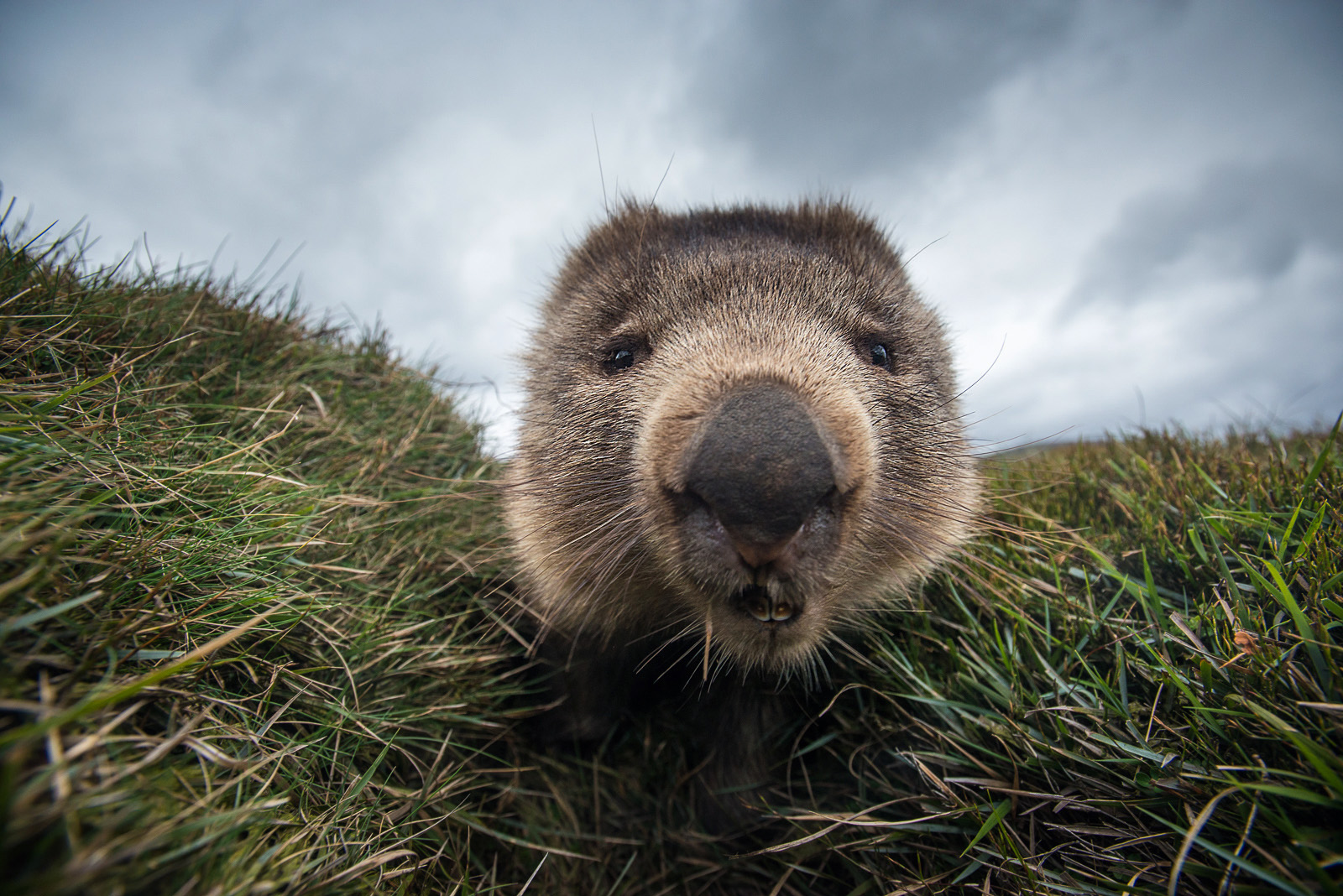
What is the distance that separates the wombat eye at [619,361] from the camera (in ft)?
7.41

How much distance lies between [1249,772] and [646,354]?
6.37ft

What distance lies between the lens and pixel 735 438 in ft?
4.94

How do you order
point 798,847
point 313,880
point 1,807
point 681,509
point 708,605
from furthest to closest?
point 798,847, point 708,605, point 681,509, point 313,880, point 1,807

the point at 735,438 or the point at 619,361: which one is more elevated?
the point at 619,361

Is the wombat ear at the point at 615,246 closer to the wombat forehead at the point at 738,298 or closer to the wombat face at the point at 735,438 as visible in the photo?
the wombat face at the point at 735,438

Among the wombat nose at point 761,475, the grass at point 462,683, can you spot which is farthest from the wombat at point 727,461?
the grass at point 462,683

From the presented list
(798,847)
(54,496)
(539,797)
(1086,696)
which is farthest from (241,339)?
(1086,696)

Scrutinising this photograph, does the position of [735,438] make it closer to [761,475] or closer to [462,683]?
[761,475]

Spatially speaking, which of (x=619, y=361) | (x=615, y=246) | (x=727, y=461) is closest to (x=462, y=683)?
(x=619, y=361)

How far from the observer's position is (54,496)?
1.40 m

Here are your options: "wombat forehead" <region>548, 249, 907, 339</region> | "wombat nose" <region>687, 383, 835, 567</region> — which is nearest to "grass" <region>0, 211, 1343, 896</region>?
"wombat nose" <region>687, 383, 835, 567</region>

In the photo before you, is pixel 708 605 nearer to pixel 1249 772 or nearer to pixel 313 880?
pixel 313 880

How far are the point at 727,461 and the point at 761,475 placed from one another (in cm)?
9

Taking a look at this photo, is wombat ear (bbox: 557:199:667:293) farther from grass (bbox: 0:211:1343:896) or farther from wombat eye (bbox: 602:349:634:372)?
grass (bbox: 0:211:1343:896)
